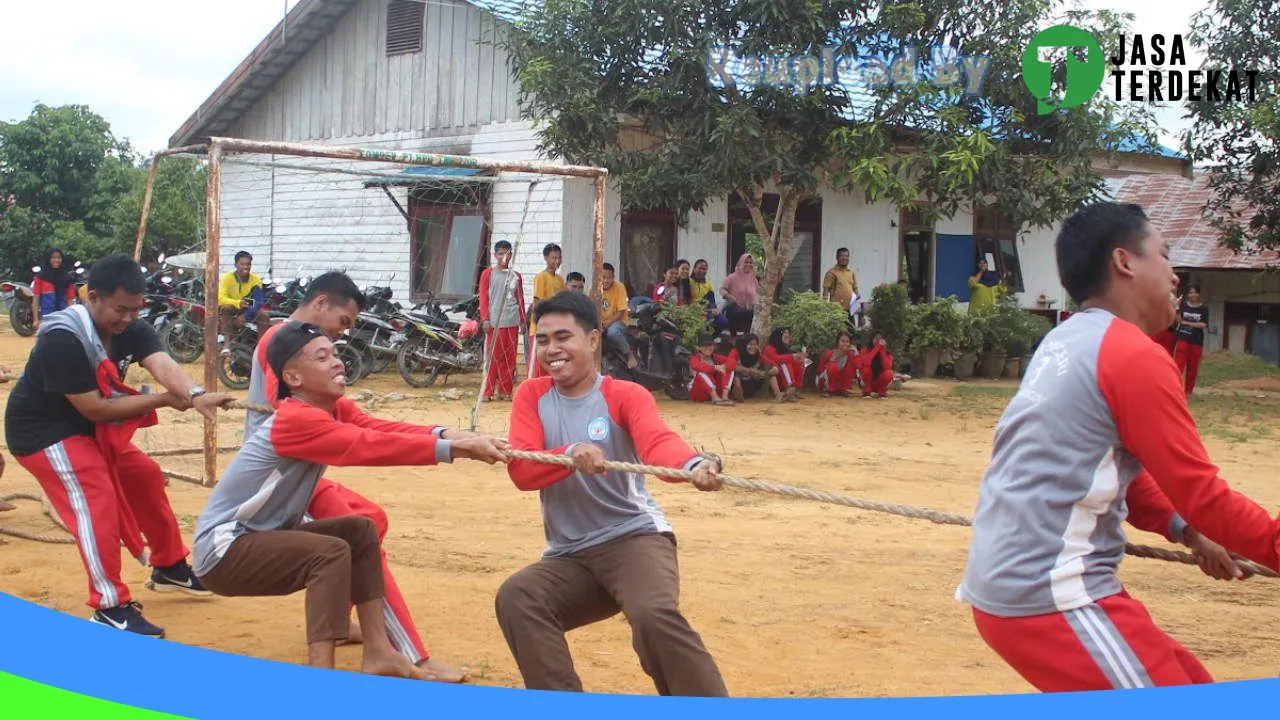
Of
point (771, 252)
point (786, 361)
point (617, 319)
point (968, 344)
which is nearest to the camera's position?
point (617, 319)

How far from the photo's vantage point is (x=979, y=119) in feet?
43.2

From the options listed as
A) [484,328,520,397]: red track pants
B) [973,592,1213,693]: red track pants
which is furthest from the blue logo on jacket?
[484,328,520,397]: red track pants

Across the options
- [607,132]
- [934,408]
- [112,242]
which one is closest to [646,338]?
[607,132]

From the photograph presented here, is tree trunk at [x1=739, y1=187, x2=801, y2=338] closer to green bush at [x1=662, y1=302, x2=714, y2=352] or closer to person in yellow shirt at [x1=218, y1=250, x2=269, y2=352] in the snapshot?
green bush at [x1=662, y1=302, x2=714, y2=352]

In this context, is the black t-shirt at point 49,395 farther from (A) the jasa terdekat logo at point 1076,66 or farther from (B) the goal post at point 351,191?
(A) the jasa terdekat logo at point 1076,66

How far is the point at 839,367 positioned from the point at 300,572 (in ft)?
34.5

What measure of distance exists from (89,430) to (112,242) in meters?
19.2

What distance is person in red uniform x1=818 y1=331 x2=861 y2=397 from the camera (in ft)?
45.9

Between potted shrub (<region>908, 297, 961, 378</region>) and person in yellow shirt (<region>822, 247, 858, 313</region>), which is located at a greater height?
person in yellow shirt (<region>822, 247, 858, 313</region>)

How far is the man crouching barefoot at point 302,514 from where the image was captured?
397 centimetres

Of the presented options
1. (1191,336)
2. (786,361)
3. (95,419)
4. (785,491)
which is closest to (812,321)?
(786,361)

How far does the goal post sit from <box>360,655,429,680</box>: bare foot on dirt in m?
3.51

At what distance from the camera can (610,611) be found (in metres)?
3.78

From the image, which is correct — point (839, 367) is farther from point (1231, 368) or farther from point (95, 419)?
point (95, 419)
